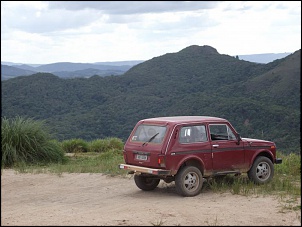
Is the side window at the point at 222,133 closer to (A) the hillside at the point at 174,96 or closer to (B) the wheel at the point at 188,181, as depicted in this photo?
(B) the wheel at the point at 188,181

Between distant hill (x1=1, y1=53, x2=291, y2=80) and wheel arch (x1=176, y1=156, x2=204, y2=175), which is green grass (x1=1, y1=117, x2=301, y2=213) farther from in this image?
distant hill (x1=1, y1=53, x2=291, y2=80)

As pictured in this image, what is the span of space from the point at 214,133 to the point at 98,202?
2659 millimetres

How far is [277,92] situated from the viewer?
4872 cm

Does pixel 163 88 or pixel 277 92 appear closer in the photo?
pixel 277 92

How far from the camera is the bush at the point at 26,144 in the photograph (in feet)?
51.7

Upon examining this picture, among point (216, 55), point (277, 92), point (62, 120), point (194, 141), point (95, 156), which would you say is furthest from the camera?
point (216, 55)

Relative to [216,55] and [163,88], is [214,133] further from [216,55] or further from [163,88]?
[216,55]

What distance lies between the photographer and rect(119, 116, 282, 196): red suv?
10320 mm

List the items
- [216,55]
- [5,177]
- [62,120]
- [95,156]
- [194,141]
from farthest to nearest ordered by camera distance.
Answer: [216,55]
[62,120]
[95,156]
[5,177]
[194,141]

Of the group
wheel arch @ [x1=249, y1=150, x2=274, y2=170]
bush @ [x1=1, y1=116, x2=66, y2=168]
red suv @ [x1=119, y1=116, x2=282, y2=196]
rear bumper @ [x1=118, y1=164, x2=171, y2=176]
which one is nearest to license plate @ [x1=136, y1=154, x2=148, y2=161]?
red suv @ [x1=119, y1=116, x2=282, y2=196]

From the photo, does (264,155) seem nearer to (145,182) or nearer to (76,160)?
(145,182)

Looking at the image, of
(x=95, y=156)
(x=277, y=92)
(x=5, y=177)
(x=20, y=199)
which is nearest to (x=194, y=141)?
(x=20, y=199)

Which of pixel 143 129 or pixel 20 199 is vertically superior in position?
pixel 143 129

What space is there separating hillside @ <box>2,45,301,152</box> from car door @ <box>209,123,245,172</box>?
660 inches
